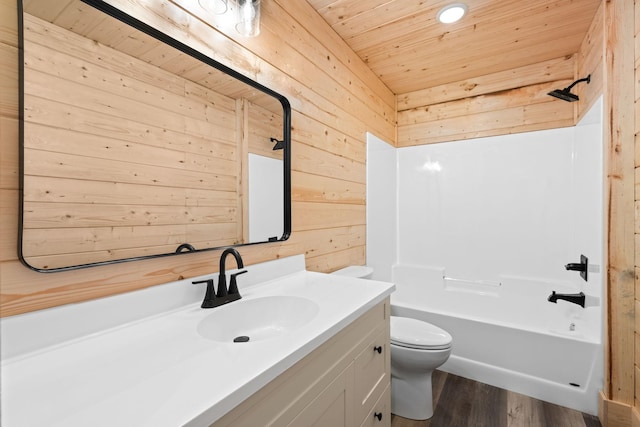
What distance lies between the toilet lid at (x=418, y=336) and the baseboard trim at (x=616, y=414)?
0.84 m

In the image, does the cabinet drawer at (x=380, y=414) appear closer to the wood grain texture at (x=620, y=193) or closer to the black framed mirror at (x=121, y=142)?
the black framed mirror at (x=121, y=142)

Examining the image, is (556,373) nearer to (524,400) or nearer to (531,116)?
(524,400)

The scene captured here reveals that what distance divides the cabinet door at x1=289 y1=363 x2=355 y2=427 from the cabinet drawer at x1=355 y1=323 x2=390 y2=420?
7 centimetres

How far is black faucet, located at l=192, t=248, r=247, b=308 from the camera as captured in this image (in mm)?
1057

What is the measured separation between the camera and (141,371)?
0.62 m

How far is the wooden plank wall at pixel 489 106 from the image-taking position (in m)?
2.42

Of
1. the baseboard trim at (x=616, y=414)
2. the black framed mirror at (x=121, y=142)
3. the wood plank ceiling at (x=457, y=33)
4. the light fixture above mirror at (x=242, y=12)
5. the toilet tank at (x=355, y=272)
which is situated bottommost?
the baseboard trim at (x=616, y=414)

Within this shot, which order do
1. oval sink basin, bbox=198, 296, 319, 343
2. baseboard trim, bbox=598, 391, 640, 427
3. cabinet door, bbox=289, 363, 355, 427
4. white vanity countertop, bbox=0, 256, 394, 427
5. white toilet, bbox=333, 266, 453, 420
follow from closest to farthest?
white vanity countertop, bbox=0, 256, 394, 427 → cabinet door, bbox=289, 363, 355, 427 → oval sink basin, bbox=198, 296, 319, 343 → baseboard trim, bbox=598, 391, 640, 427 → white toilet, bbox=333, 266, 453, 420

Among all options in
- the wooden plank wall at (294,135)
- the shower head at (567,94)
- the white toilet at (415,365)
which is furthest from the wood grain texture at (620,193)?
the wooden plank wall at (294,135)

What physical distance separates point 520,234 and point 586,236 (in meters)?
0.49

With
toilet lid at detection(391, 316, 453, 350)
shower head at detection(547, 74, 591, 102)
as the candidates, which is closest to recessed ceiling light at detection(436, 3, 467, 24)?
shower head at detection(547, 74, 591, 102)

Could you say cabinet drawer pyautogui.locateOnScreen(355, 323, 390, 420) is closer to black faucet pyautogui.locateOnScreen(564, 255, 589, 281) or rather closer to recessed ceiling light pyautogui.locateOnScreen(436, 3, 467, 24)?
black faucet pyautogui.locateOnScreen(564, 255, 589, 281)

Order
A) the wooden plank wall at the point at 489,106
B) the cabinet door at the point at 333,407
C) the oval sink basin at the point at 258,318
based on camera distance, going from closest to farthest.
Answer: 1. the cabinet door at the point at 333,407
2. the oval sink basin at the point at 258,318
3. the wooden plank wall at the point at 489,106

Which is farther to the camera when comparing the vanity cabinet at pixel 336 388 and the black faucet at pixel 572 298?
the black faucet at pixel 572 298
